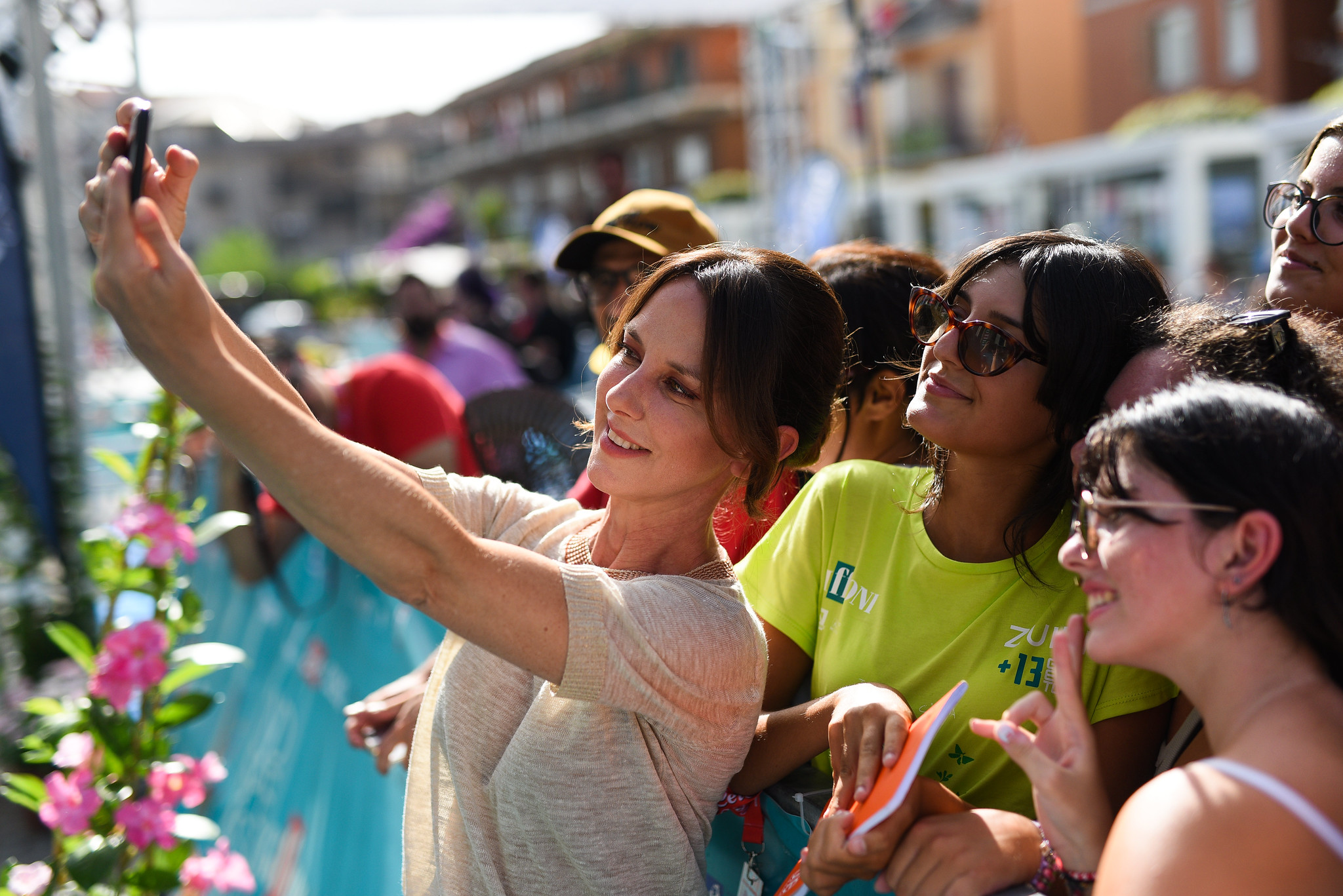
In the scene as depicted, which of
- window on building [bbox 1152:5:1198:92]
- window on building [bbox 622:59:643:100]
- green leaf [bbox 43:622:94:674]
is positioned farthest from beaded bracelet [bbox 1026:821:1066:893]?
window on building [bbox 622:59:643:100]

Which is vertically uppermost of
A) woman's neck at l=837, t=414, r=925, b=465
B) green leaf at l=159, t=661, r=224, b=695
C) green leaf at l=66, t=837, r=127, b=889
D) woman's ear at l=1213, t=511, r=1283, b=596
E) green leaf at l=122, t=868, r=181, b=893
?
woman's ear at l=1213, t=511, r=1283, b=596

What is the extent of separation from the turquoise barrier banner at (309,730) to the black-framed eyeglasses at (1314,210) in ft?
7.16

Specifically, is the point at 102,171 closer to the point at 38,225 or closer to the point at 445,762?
the point at 445,762

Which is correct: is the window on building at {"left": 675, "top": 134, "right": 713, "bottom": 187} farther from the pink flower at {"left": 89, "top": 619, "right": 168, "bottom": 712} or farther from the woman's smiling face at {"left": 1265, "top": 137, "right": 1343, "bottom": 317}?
the woman's smiling face at {"left": 1265, "top": 137, "right": 1343, "bottom": 317}

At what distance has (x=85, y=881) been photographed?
2.31 m

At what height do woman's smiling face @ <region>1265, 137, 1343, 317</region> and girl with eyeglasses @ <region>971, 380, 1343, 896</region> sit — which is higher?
woman's smiling face @ <region>1265, 137, 1343, 317</region>

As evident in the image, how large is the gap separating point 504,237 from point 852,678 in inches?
1771

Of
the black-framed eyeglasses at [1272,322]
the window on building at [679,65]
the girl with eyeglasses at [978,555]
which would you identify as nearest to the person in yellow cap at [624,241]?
the girl with eyeglasses at [978,555]

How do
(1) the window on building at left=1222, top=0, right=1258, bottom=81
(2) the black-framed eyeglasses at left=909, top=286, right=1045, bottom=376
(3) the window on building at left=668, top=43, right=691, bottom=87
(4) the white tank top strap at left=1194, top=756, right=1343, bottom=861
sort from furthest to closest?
(3) the window on building at left=668, top=43, right=691, bottom=87 < (1) the window on building at left=1222, top=0, right=1258, bottom=81 < (2) the black-framed eyeglasses at left=909, top=286, right=1045, bottom=376 < (4) the white tank top strap at left=1194, top=756, right=1343, bottom=861

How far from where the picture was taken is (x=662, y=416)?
4.96ft

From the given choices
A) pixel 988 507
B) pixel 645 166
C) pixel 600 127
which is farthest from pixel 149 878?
pixel 600 127

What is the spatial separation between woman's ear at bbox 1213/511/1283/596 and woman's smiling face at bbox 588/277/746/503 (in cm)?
67

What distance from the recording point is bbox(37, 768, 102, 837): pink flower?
2389 mm

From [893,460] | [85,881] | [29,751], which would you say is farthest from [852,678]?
[29,751]
